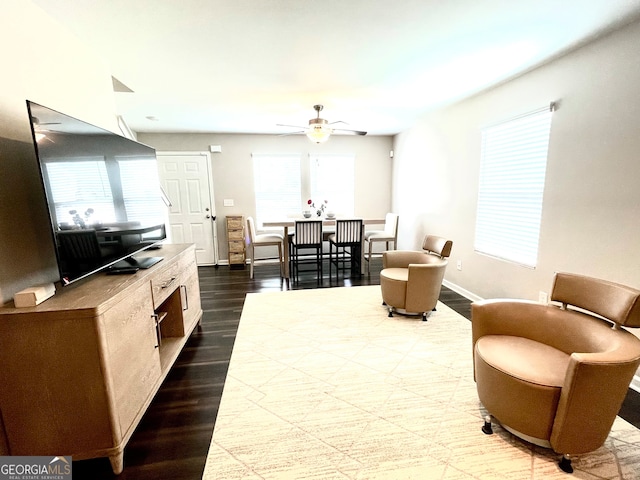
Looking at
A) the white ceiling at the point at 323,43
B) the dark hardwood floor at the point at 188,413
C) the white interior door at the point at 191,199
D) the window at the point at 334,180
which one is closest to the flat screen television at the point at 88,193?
the white ceiling at the point at 323,43

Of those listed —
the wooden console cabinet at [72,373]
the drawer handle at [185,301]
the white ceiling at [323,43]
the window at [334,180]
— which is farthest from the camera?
the window at [334,180]

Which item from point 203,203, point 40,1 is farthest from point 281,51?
point 203,203

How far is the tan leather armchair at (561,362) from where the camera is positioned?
4.25 ft

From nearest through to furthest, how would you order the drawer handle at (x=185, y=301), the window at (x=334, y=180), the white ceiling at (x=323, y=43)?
the white ceiling at (x=323, y=43) → the drawer handle at (x=185, y=301) → the window at (x=334, y=180)

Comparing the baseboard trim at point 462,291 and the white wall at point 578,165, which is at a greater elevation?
the white wall at point 578,165

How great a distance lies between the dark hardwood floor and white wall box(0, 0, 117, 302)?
1016 millimetres

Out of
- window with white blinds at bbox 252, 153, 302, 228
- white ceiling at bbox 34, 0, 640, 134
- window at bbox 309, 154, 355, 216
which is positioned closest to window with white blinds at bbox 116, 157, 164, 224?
white ceiling at bbox 34, 0, 640, 134

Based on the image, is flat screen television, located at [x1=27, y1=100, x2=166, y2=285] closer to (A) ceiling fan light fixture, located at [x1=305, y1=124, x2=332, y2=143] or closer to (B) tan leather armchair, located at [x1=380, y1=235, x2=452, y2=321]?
(A) ceiling fan light fixture, located at [x1=305, y1=124, x2=332, y2=143]

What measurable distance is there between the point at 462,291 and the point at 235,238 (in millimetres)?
3881

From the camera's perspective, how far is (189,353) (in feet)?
8.19

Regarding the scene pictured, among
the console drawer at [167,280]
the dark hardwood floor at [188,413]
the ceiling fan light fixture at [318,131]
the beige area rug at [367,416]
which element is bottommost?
the dark hardwood floor at [188,413]

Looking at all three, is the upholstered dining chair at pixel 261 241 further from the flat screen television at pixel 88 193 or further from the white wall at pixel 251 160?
the flat screen television at pixel 88 193

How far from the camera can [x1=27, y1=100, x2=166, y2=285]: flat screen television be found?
1.35 metres

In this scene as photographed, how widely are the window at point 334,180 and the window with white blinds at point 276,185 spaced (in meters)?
0.35
